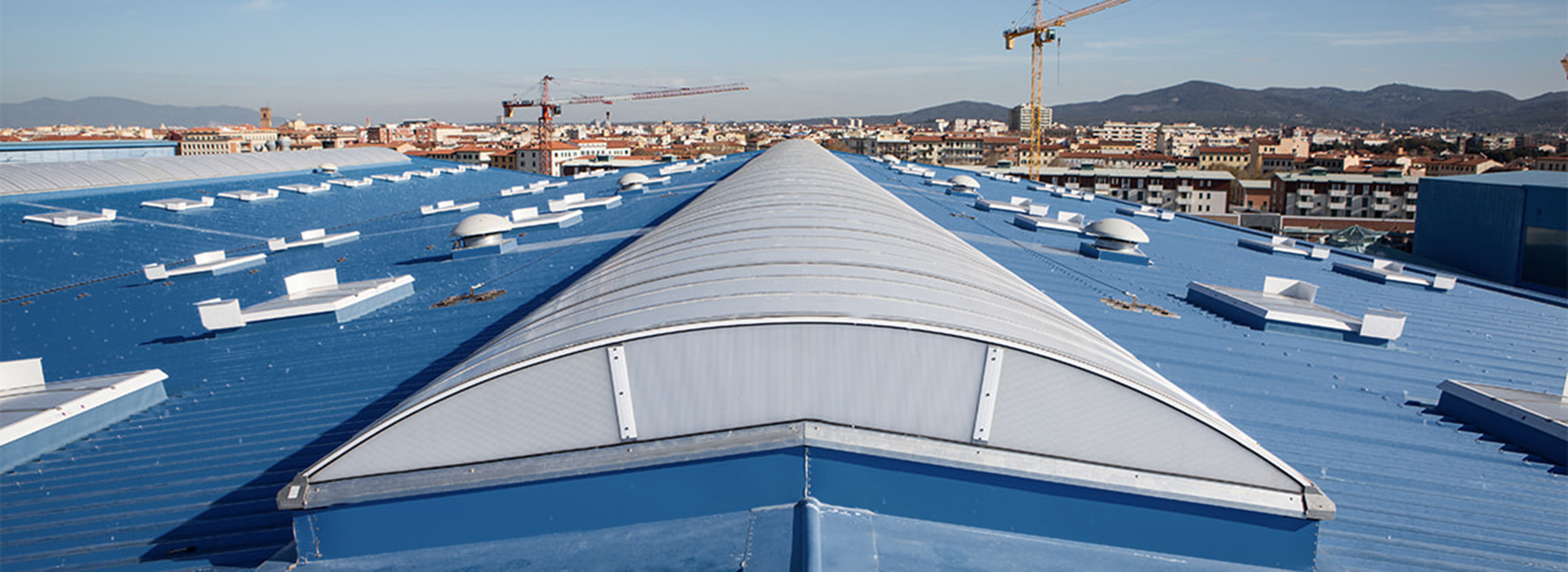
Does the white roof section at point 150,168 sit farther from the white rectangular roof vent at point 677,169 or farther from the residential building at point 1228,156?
the residential building at point 1228,156

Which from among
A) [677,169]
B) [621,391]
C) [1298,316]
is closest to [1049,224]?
[1298,316]

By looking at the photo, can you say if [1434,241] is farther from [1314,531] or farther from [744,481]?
[744,481]

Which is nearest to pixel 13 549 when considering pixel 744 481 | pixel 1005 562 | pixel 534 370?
pixel 534 370

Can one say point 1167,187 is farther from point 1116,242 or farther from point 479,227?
point 479,227

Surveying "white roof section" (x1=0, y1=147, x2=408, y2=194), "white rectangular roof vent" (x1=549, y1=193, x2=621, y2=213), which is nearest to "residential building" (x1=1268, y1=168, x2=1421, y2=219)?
"white rectangular roof vent" (x1=549, y1=193, x2=621, y2=213)

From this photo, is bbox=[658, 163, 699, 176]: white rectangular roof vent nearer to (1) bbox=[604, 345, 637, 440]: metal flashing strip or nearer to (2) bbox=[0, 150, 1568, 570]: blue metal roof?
(2) bbox=[0, 150, 1568, 570]: blue metal roof

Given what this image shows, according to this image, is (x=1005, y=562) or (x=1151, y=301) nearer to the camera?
(x=1005, y=562)

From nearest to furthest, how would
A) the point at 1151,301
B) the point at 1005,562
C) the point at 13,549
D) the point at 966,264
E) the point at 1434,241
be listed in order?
1. the point at 1005,562
2. the point at 13,549
3. the point at 966,264
4. the point at 1151,301
5. the point at 1434,241
